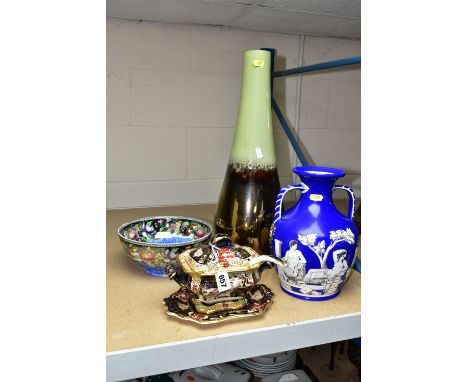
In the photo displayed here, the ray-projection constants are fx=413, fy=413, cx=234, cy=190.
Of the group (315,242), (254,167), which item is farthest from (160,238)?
(315,242)

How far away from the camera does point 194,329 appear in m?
0.53

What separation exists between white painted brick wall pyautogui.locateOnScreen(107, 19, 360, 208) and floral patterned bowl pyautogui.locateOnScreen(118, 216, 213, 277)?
26 centimetres

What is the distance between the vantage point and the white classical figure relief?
22.4 inches

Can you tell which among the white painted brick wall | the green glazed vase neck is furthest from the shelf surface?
the white painted brick wall

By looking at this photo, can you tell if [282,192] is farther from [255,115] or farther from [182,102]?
[182,102]

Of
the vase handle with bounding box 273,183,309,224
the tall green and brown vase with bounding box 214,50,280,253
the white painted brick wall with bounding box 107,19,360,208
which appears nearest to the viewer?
the vase handle with bounding box 273,183,309,224

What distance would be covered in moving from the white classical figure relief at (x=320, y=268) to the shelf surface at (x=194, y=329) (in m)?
0.03

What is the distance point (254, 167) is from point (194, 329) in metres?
0.31

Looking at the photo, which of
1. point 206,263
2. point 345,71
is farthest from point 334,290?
point 345,71

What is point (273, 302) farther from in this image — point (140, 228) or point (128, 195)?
point (128, 195)

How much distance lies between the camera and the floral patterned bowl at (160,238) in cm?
63

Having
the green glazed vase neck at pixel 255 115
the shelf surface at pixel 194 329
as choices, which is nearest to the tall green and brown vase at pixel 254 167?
the green glazed vase neck at pixel 255 115

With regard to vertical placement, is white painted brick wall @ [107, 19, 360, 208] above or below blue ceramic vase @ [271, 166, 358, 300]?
above

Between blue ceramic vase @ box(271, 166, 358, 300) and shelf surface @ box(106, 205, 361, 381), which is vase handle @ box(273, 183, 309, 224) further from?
shelf surface @ box(106, 205, 361, 381)
